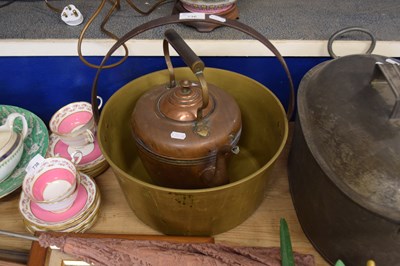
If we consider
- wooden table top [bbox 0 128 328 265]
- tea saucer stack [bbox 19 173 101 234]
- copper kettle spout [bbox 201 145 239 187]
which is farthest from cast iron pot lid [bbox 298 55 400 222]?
tea saucer stack [bbox 19 173 101 234]

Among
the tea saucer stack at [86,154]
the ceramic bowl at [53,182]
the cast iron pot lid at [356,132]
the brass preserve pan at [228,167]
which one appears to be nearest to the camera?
the cast iron pot lid at [356,132]

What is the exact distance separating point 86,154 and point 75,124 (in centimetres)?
9

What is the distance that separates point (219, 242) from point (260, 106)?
13.1 inches

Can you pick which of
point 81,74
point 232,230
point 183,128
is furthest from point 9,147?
point 232,230

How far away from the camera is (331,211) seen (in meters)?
0.60

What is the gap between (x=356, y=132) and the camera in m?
0.56

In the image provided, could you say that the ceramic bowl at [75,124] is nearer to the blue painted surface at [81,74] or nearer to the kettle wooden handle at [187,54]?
the blue painted surface at [81,74]

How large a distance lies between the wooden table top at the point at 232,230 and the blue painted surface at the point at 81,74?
11.4 inches

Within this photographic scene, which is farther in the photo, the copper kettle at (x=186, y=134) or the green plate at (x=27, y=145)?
the green plate at (x=27, y=145)

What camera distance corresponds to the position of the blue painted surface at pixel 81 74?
0.94 metres

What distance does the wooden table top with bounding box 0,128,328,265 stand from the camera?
752 mm

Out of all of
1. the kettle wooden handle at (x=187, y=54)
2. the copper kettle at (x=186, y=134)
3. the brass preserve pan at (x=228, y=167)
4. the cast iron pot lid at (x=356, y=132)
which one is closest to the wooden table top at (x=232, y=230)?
the brass preserve pan at (x=228, y=167)

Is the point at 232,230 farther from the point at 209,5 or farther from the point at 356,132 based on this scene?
the point at 209,5

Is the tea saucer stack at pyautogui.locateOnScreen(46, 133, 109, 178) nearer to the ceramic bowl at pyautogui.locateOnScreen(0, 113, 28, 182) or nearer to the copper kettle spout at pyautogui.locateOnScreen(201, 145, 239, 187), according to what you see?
the ceramic bowl at pyautogui.locateOnScreen(0, 113, 28, 182)
